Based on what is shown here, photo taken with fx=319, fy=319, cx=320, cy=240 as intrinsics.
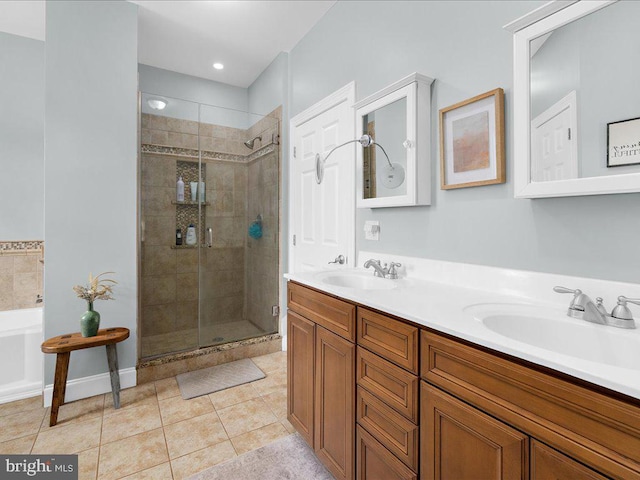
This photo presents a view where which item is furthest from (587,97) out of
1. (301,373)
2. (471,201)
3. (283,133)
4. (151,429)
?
(151,429)

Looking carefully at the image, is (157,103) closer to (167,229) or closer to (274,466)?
(167,229)

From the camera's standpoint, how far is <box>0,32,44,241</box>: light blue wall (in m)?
2.62

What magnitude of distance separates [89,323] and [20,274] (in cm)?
123

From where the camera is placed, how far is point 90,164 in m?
2.20

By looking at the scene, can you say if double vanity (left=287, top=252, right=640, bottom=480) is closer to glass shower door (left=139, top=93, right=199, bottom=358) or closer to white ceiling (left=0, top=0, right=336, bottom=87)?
glass shower door (left=139, top=93, right=199, bottom=358)

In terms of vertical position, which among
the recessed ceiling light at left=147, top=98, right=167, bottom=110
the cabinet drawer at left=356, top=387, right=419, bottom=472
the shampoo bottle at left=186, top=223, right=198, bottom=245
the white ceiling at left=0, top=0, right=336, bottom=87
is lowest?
the cabinet drawer at left=356, top=387, right=419, bottom=472

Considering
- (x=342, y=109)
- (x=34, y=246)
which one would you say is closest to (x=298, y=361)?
(x=342, y=109)

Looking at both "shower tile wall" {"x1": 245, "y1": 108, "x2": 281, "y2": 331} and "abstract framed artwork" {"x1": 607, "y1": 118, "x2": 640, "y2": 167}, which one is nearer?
"abstract framed artwork" {"x1": 607, "y1": 118, "x2": 640, "y2": 167}

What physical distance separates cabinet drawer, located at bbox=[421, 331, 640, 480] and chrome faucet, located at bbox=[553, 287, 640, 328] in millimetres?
395

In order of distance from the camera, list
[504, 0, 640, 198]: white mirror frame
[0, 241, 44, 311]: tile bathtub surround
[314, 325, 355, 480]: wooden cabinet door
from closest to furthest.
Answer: [504, 0, 640, 198]: white mirror frame, [314, 325, 355, 480]: wooden cabinet door, [0, 241, 44, 311]: tile bathtub surround

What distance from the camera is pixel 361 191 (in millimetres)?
2012

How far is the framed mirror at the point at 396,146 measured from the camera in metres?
1.58

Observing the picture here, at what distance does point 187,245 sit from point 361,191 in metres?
1.74

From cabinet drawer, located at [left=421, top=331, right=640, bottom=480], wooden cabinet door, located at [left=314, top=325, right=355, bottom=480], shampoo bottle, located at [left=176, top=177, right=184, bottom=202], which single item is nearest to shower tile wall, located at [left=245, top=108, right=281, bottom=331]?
shampoo bottle, located at [left=176, top=177, right=184, bottom=202]
